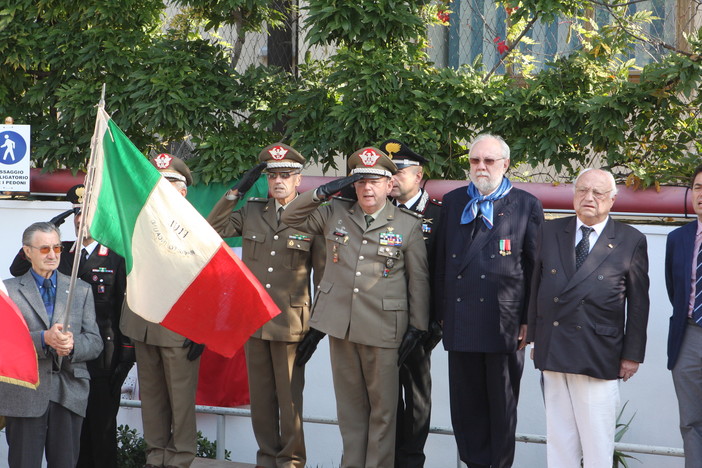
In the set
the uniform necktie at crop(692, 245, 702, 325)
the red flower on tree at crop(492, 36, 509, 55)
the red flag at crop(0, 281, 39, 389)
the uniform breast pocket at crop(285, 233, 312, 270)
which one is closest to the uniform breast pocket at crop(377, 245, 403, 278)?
the uniform breast pocket at crop(285, 233, 312, 270)

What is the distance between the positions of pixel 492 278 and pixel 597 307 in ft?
1.94

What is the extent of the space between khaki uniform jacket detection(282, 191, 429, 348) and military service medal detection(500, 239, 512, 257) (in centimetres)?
46

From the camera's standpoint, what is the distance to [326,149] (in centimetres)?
696

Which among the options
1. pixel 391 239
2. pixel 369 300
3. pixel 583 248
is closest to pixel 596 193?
pixel 583 248

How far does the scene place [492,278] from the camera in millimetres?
4961

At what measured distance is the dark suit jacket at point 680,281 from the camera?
15.3ft

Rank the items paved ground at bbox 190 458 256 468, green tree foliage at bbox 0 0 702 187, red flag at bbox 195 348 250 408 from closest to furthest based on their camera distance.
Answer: paved ground at bbox 190 458 256 468 < green tree foliage at bbox 0 0 702 187 < red flag at bbox 195 348 250 408

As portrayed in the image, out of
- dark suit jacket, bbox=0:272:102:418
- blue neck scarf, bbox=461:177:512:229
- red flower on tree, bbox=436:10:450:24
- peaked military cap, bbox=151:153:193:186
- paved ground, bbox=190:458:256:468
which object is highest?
red flower on tree, bbox=436:10:450:24

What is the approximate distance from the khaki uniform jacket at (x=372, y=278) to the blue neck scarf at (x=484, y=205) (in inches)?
12.1

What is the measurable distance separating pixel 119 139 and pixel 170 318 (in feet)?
3.12

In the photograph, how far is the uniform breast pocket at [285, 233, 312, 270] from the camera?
5477 millimetres

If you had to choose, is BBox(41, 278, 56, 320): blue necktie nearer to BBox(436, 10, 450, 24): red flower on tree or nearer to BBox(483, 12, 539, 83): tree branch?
BBox(483, 12, 539, 83): tree branch

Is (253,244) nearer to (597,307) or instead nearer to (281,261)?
(281,261)

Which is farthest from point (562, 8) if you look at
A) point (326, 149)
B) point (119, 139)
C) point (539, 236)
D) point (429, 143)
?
point (119, 139)
